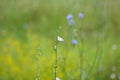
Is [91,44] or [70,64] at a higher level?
[91,44]

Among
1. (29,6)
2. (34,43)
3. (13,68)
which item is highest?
(29,6)

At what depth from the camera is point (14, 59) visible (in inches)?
183

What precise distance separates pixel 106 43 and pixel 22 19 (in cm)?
203

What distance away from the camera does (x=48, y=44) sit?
18.3ft

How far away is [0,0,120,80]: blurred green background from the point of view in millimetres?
4055

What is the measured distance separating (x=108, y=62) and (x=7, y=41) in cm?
132

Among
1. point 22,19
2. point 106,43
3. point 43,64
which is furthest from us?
point 22,19

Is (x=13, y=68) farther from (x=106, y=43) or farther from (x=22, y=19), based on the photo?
(x=22, y=19)

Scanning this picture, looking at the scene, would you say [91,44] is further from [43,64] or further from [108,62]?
[43,64]

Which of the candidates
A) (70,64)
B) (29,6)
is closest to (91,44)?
(70,64)

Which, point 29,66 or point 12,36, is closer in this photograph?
point 29,66

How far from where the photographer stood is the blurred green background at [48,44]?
4.05 meters

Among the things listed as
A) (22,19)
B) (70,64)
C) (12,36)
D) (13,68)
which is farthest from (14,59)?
(22,19)

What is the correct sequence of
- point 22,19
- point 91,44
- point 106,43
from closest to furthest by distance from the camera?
point 106,43 → point 91,44 → point 22,19
